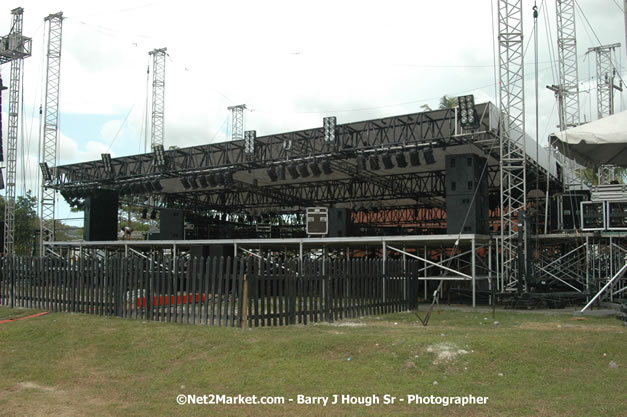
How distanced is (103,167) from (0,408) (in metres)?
25.8

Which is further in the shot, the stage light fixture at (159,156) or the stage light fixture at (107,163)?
the stage light fixture at (107,163)

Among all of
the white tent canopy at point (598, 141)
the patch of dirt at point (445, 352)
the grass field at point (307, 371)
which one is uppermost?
the white tent canopy at point (598, 141)

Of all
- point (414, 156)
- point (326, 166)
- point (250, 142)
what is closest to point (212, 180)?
point (250, 142)

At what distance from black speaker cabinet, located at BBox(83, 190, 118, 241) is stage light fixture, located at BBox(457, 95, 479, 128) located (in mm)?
20130

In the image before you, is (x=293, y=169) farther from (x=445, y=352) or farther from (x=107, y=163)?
(x=445, y=352)

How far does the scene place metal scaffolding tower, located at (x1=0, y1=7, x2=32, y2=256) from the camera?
34.0m

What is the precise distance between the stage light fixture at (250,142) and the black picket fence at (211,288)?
11409 millimetres

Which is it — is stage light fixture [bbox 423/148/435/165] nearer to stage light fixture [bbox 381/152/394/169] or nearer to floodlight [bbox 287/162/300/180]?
stage light fixture [bbox 381/152/394/169]

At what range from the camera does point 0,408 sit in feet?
20.5

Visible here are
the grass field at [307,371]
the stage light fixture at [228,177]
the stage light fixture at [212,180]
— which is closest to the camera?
the grass field at [307,371]

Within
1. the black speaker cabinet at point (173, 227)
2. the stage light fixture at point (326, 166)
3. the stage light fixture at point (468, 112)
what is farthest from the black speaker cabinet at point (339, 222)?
the black speaker cabinet at point (173, 227)

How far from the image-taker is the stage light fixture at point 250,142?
80.1 ft

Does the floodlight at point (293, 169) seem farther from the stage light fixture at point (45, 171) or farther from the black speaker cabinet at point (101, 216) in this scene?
the stage light fixture at point (45, 171)

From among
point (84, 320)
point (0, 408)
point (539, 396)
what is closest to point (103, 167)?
point (84, 320)
